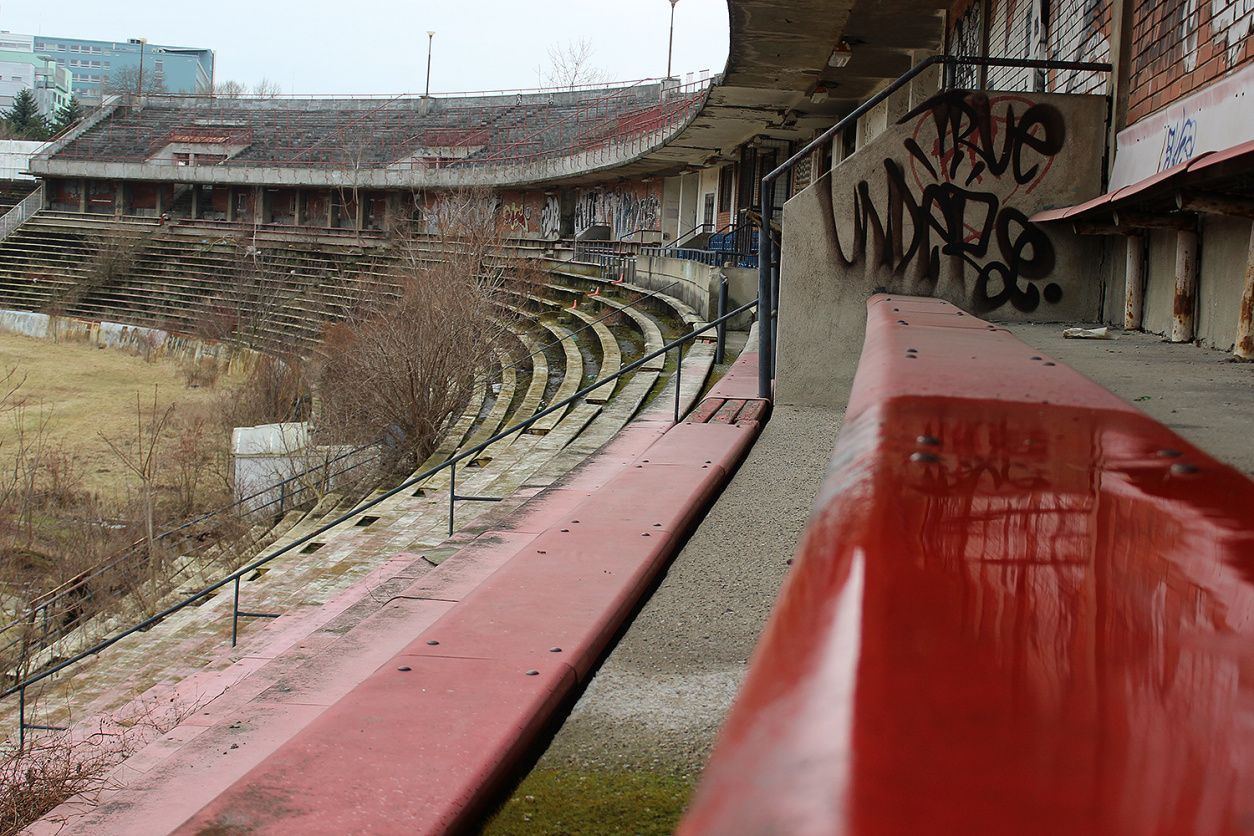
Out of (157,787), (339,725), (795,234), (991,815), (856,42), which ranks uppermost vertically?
(856,42)

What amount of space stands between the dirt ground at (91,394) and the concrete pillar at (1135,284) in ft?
67.0

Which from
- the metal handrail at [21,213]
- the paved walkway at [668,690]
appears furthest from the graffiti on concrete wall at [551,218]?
the paved walkway at [668,690]

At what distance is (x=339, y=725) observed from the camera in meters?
3.11

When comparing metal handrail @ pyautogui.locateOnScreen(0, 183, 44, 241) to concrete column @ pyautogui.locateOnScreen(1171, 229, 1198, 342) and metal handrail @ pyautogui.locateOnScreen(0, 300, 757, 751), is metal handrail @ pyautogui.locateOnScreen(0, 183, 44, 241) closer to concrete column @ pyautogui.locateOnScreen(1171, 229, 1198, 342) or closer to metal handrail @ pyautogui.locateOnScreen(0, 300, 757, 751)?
metal handrail @ pyautogui.locateOnScreen(0, 300, 757, 751)

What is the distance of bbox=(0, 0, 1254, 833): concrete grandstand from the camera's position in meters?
0.71

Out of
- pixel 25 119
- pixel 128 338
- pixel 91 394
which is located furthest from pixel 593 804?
pixel 25 119

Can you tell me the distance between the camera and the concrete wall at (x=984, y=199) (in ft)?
27.4

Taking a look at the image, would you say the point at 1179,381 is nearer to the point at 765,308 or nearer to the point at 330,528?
the point at 765,308

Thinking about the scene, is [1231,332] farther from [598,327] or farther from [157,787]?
[598,327]

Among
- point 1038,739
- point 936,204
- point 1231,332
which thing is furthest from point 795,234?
point 1038,739

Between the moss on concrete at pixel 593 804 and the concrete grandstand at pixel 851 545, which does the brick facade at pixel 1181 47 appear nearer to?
the concrete grandstand at pixel 851 545

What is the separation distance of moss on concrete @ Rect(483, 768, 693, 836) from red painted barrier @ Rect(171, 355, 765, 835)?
0.08 meters

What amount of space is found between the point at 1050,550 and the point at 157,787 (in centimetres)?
497

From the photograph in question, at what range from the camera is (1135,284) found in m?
7.86
